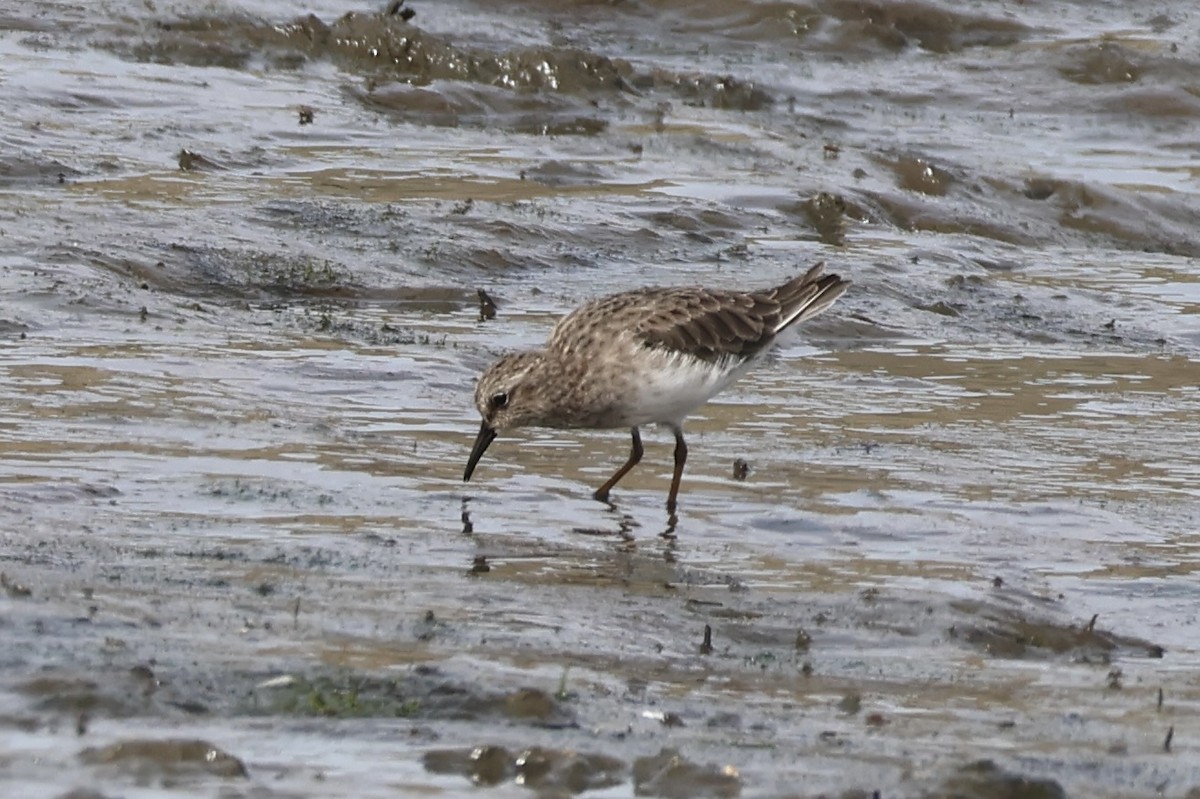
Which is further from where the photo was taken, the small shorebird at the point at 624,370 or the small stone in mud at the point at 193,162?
the small stone in mud at the point at 193,162

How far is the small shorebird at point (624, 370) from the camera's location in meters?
8.88

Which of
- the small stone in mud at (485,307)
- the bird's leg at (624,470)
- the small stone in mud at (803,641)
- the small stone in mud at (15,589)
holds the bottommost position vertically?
the bird's leg at (624,470)

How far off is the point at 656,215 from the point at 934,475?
5.38m

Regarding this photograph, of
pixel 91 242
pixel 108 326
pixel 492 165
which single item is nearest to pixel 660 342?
pixel 108 326

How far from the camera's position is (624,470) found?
29.9 ft

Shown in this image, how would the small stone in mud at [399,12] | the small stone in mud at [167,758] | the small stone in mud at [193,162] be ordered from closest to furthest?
the small stone in mud at [167,758], the small stone in mud at [193,162], the small stone in mud at [399,12]

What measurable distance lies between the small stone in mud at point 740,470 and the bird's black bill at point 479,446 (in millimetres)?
1064

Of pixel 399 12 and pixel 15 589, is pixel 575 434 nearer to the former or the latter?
pixel 15 589

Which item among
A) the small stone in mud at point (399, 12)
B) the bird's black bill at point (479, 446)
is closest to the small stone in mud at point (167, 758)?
the bird's black bill at point (479, 446)

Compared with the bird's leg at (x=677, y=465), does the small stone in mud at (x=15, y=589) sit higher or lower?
higher

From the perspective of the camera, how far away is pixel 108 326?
10.5m

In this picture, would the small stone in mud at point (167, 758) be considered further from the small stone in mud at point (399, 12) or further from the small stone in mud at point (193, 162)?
the small stone in mud at point (399, 12)

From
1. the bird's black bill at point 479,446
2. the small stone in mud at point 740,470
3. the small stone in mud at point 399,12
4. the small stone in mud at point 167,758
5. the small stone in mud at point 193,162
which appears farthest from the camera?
the small stone in mud at point 399,12

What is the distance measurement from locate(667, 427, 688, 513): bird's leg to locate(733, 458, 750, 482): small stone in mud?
0.22 m
